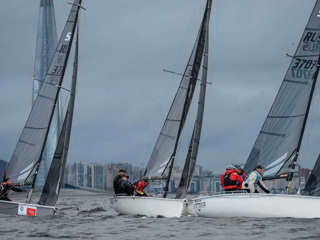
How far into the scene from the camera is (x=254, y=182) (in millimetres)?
25594

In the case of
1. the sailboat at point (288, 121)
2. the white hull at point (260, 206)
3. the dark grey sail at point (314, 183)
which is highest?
the sailboat at point (288, 121)

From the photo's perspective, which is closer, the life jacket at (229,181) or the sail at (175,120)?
the life jacket at (229,181)

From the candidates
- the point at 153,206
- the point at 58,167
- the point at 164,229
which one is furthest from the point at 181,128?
the point at 164,229

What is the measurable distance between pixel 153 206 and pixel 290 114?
5702 mm

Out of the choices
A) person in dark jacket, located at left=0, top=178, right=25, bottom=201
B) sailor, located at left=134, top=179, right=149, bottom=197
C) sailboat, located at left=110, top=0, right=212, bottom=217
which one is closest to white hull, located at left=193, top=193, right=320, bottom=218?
sailor, located at left=134, top=179, right=149, bottom=197

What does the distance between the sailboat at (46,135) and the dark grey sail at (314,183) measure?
9.80 meters

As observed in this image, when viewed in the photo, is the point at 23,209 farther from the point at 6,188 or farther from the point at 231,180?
the point at 231,180

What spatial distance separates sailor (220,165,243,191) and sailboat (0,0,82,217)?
284 inches

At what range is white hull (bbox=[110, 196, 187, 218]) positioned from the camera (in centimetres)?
2836

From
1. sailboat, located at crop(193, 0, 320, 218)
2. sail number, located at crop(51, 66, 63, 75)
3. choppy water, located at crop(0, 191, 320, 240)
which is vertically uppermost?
sail number, located at crop(51, 66, 63, 75)

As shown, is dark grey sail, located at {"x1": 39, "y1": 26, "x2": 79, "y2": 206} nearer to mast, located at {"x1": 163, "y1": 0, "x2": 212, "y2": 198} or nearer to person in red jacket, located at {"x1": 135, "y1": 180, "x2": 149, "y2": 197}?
person in red jacket, located at {"x1": 135, "y1": 180, "x2": 149, "y2": 197}

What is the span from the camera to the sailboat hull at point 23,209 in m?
29.6

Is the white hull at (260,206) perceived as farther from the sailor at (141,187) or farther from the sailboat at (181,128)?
the sailboat at (181,128)

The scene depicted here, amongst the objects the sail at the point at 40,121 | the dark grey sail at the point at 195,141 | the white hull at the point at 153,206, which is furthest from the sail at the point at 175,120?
the sail at the point at 40,121
